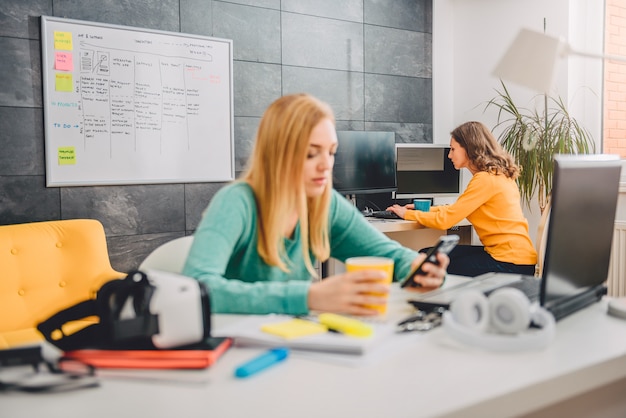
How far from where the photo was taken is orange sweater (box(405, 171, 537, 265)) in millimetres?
3240

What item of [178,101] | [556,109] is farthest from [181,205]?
[556,109]

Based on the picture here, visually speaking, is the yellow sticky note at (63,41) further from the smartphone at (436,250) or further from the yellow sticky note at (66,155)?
the smartphone at (436,250)

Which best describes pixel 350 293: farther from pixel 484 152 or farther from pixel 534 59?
pixel 484 152

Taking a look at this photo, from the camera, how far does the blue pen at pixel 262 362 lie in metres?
0.91

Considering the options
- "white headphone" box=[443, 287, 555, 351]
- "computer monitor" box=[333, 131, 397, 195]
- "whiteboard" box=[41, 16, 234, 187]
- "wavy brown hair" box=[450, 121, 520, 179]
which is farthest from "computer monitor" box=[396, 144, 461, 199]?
"white headphone" box=[443, 287, 555, 351]

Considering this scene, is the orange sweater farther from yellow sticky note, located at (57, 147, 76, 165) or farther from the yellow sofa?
yellow sticky note, located at (57, 147, 76, 165)

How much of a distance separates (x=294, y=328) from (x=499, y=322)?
0.37 metres

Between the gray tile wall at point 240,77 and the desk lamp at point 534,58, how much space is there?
8.37ft

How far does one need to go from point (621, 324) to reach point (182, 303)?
0.87m

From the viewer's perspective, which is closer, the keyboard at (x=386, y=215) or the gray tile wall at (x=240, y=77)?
the gray tile wall at (x=240, y=77)

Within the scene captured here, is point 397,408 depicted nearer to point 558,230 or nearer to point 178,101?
point 558,230

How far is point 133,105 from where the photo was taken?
3295 millimetres

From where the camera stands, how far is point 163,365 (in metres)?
0.93

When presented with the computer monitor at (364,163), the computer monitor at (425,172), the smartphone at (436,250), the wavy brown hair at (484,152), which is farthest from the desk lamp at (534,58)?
the computer monitor at (425,172)
